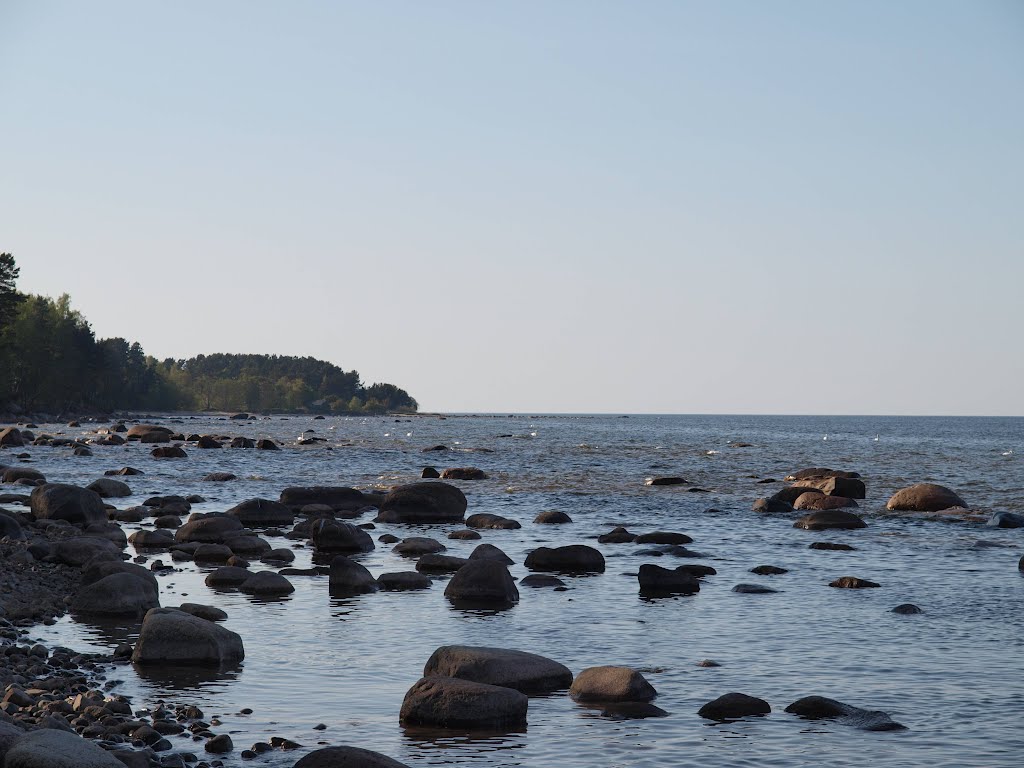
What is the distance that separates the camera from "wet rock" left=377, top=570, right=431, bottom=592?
2134cm

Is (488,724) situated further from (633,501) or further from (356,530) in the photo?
(633,501)

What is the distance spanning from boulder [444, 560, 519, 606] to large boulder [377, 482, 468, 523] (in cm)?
1525

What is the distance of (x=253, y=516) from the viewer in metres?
33.5

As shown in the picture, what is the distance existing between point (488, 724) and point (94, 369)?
133773 millimetres

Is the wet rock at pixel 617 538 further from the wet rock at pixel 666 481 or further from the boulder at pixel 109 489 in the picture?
the wet rock at pixel 666 481

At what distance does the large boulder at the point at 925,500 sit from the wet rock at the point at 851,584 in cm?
1848

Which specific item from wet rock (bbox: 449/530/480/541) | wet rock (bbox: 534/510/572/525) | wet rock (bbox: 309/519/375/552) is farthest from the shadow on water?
wet rock (bbox: 534/510/572/525)

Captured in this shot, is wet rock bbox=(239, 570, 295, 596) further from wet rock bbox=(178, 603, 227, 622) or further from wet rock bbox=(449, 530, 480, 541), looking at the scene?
wet rock bbox=(449, 530, 480, 541)

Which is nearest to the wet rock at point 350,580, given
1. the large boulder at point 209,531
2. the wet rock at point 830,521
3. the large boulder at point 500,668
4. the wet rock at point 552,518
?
the large boulder at point 209,531

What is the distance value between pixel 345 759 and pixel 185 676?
491cm

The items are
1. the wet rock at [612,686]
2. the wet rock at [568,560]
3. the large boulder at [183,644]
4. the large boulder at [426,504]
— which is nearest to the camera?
the wet rock at [612,686]

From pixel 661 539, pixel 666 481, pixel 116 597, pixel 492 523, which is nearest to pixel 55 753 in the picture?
pixel 116 597

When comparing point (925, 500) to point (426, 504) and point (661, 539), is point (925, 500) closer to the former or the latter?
point (661, 539)

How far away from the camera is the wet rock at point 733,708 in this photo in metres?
12.5
